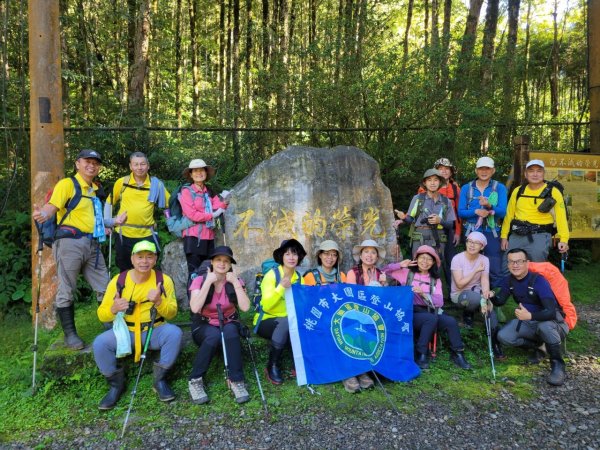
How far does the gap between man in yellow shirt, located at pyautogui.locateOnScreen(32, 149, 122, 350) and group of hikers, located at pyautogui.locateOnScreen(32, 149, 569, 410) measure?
10 mm

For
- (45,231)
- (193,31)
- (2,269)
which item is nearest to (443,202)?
(45,231)

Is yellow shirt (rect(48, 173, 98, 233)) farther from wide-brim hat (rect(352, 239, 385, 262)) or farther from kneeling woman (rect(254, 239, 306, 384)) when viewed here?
wide-brim hat (rect(352, 239, 385, 262))

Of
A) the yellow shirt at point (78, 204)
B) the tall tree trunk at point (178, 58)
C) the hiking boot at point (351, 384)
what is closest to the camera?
the hiking boot at point (351, 384)

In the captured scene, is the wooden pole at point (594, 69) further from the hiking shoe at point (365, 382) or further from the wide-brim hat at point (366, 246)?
the hiking shoe at point (365, 382)

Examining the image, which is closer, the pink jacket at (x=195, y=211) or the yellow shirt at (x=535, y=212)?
the pink jacket at (x=195, y=211)

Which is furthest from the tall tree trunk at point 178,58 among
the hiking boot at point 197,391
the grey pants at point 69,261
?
the hiking boot at point 197,391

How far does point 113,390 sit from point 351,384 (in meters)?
2.25

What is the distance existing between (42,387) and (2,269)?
313 centimetres

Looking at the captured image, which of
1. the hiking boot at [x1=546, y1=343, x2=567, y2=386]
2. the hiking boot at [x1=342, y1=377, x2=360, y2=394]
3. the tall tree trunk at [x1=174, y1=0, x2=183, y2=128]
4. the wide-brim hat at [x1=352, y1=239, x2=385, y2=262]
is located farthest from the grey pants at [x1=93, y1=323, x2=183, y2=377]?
the tall tree trunk at [x1=174, y1=0, x2=183, y2=128]

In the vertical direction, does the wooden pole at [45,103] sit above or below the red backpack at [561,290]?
above

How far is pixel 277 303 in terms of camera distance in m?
4.34

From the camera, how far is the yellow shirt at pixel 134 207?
4.77 m

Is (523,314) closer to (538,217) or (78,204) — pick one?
(538,217)

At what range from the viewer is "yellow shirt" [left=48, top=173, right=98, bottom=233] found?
163 inches
